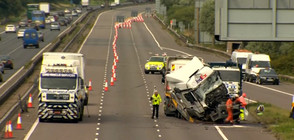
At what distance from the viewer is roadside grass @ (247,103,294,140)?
1220 inches

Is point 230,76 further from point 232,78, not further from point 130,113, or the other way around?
point 130,113

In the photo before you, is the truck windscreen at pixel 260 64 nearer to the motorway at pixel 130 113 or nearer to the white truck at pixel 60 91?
the motorway at pixel 130 113

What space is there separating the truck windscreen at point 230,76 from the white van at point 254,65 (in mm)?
19507

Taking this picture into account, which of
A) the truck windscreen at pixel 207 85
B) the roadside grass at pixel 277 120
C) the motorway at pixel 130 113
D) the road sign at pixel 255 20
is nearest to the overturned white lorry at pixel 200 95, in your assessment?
the truck windscreen at pixel 207 85

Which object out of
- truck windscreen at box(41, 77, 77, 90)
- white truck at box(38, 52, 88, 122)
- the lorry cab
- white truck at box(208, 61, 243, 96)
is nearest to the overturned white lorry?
white truck at box(38, 52, 88, 122)

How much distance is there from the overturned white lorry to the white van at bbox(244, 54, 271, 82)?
2663 cm

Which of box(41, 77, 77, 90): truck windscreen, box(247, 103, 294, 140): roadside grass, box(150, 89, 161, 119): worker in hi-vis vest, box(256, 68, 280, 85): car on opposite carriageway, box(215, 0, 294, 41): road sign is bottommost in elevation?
box(256, 68, 280, 85): car on opposite carriageway

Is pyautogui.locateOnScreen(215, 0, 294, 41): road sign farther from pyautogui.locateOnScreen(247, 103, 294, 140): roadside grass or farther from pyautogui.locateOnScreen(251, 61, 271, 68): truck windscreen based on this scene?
pyautogui.locateOnScreen(251, 61, 271, 68): truck windscreen

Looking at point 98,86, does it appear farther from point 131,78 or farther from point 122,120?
point 122,120

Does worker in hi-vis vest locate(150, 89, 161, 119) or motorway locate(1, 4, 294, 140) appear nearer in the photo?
motorway locate(1, 4, 294, 140)

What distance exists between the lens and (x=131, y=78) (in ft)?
198

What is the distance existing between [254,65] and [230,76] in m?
21.6

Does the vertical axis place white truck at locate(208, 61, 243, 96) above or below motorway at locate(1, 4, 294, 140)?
above

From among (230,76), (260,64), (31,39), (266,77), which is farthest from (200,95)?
(31,39)
